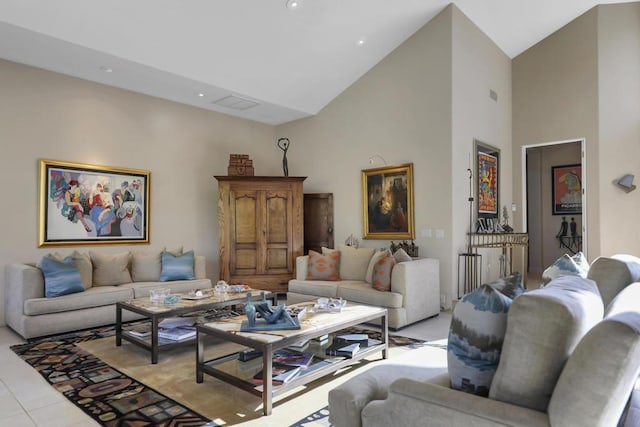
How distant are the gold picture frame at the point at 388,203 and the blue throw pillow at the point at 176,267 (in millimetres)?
2668

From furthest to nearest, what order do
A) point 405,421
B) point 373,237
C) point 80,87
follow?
point 373,237
point 80,87
point 405,421

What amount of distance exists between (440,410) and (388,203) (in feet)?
16.0

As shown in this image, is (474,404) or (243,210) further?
(243,210)

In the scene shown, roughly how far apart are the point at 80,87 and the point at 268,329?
4.51 meters

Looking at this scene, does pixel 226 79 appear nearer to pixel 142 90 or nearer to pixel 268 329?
pixel 142 90

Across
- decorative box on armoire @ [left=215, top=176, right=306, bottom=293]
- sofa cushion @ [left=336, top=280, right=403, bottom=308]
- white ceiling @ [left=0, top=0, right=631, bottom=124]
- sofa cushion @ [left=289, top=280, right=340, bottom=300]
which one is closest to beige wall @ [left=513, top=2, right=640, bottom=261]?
white ceiling @ [left=0, top=0, right=631, bottom=124]

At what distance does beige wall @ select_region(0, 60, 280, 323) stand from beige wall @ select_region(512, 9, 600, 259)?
410 centimetres

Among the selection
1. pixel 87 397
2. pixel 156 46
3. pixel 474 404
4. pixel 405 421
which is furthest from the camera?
pixel 156 46

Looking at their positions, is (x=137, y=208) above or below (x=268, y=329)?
above

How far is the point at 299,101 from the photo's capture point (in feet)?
22.2

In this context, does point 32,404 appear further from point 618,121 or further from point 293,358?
point 618,121

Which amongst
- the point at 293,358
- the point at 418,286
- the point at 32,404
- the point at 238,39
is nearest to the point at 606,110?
the point at 418,286

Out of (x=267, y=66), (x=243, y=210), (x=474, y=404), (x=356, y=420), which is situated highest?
(x=267, y=66)

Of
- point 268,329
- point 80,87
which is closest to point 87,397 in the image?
point 268,329
